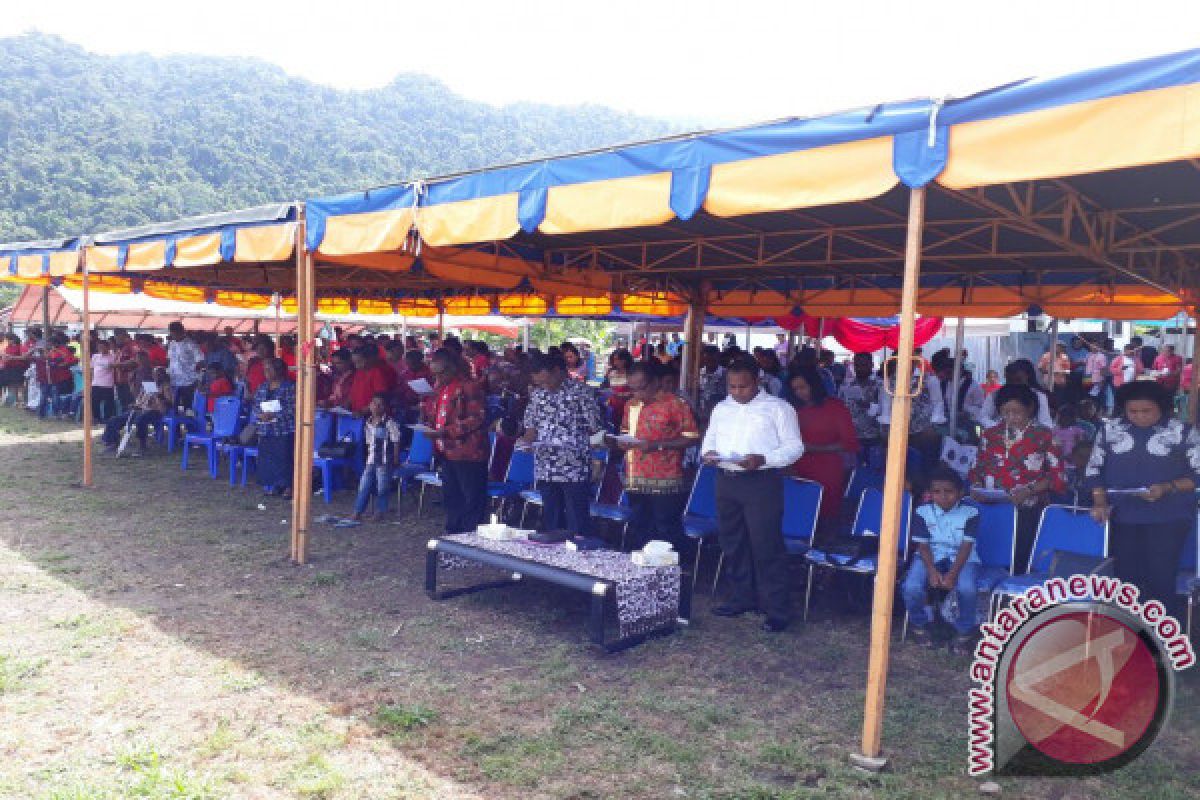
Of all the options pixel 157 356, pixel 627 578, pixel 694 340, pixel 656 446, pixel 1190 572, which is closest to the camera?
pixel 627 578

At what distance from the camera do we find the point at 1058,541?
514 cm

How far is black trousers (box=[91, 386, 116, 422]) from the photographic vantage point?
45.3 feet

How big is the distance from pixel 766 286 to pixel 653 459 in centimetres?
600

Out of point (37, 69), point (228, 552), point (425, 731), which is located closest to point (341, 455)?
point (228, 552)

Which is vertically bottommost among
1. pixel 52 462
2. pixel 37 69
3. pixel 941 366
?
pixel 52 462

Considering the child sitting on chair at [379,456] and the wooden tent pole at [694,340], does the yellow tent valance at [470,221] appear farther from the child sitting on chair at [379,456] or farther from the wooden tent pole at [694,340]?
the wooden tent pole at [694,340]

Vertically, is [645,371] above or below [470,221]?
below

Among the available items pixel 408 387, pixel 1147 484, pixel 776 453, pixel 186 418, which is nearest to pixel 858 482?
pixel 776 453

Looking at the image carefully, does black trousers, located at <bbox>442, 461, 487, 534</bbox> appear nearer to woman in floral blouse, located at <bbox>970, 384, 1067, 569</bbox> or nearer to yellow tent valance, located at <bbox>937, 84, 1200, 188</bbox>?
woman in floral blouse, located at <bbox>970, 384, 1067, 569</bbox>

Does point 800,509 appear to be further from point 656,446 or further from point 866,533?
point 656,446

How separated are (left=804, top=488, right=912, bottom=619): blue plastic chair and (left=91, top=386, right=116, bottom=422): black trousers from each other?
40.9ft

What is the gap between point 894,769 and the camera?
358 cm

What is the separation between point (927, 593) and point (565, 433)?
263cm

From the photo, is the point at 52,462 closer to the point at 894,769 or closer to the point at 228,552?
the point at 228,552
